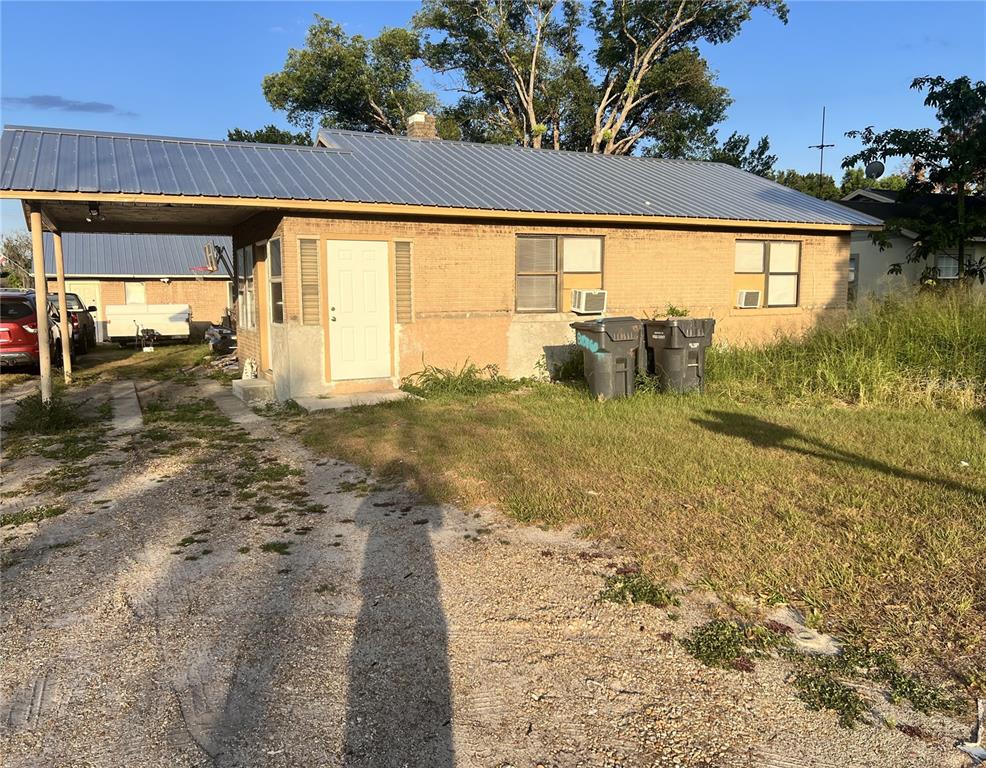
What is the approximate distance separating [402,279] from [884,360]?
23.6 ft

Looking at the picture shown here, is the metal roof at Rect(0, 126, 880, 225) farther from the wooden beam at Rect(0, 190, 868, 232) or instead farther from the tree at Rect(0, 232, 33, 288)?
the tree at Rect(0, 232, 33, 288)

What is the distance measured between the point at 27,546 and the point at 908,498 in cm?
635

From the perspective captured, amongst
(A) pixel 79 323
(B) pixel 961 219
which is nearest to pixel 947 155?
Answer: (B) pixel 961 219

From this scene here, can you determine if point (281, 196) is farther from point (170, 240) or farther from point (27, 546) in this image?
point (170, 240)

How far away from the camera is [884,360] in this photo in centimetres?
1039

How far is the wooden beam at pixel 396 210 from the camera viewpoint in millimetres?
8945

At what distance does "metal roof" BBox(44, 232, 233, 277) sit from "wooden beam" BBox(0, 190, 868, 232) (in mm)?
17971

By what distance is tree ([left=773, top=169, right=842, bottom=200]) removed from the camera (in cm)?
3931

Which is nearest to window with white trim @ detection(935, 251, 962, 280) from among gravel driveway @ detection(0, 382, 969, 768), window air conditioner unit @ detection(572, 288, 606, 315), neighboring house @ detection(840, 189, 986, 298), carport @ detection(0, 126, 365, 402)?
neighboring house @ detection(840, 189, 986, 298)

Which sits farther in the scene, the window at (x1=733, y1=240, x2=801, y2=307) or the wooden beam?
the window at (x1=733, y1=240, x2=801, y2=307)

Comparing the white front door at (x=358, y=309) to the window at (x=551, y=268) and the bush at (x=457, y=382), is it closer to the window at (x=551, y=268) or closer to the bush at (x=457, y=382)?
the bush at (x=457, y=382)

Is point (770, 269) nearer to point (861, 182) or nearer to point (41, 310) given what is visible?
point (41, 310)

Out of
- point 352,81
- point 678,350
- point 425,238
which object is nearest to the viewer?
point 678,350

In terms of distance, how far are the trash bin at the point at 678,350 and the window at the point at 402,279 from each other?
363 centimetres
